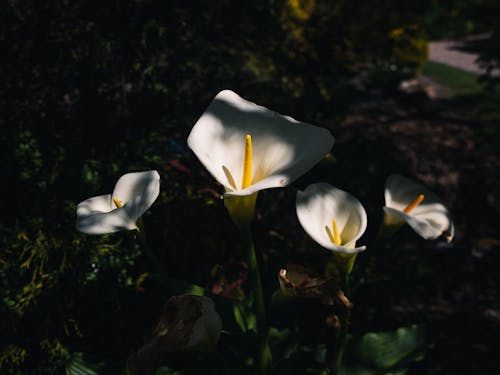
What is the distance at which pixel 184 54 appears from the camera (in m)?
2.03

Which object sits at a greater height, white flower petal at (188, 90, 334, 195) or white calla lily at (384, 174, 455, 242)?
white flower petal at (188, 90, 334, 195)

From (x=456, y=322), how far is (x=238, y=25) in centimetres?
196

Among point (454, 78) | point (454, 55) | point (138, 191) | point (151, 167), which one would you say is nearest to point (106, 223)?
point (138, 191)

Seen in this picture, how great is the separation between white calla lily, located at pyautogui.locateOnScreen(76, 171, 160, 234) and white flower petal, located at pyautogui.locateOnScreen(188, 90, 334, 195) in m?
0.13

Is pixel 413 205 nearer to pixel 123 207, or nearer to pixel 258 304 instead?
pixel 258 304

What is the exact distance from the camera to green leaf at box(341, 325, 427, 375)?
1297mm

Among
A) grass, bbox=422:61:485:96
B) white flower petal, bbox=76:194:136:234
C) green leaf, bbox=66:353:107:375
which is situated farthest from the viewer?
grass, bbox=422:61:485:96

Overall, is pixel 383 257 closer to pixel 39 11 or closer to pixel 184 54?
pixel 184 54

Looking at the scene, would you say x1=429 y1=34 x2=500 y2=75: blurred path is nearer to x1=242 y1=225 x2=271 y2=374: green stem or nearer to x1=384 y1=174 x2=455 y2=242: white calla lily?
x1=384 y1=174 x2=455 y2=242: white calla lily

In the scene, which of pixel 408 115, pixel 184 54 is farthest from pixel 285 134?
pixel 408 115

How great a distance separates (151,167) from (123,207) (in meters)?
0.88

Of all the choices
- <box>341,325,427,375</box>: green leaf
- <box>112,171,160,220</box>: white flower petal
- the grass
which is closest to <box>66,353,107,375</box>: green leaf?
<box>112,171,160,220</box>: white flower petal

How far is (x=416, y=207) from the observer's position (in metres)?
1.18

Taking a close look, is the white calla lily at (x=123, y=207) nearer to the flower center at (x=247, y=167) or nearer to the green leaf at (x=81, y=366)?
the flower center at (x=247, y=167)
